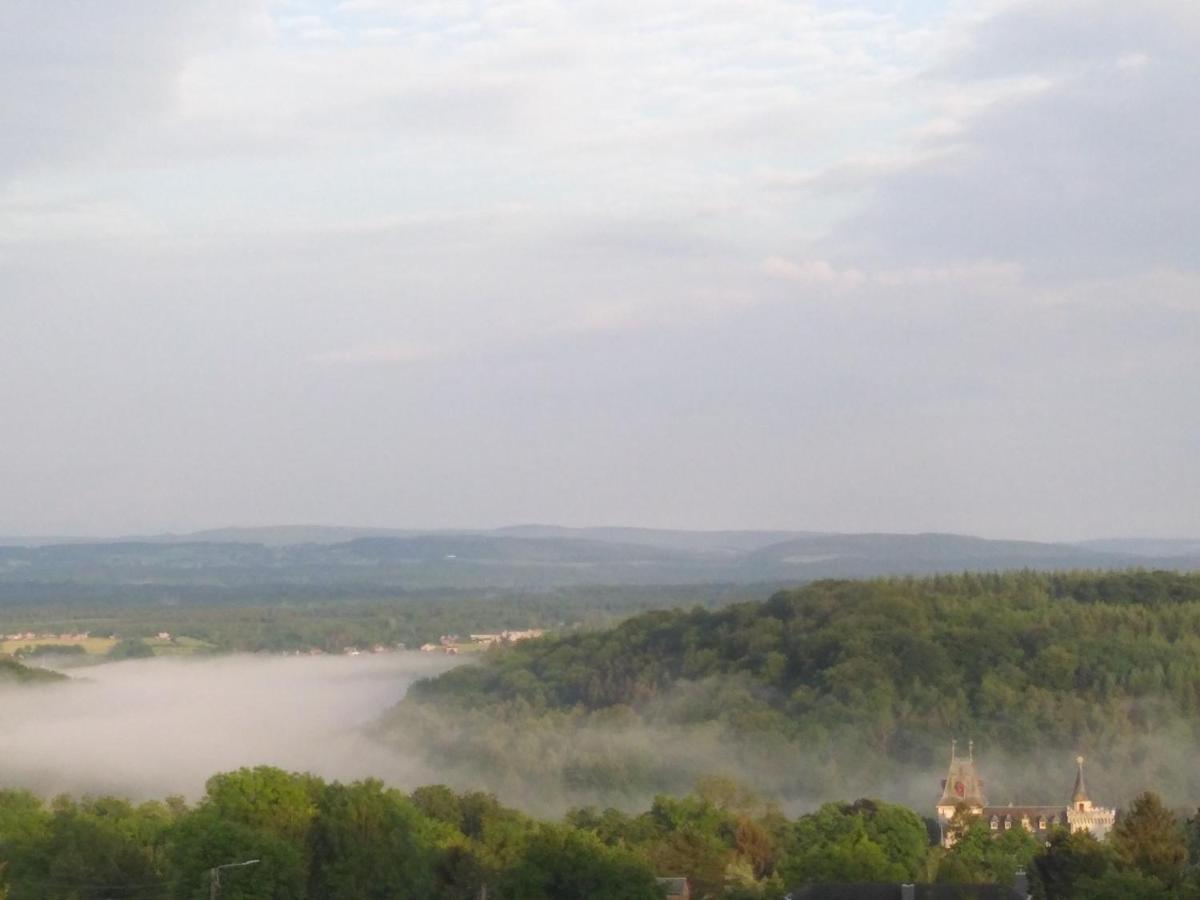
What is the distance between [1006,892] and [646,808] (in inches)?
2357

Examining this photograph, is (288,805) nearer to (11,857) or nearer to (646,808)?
(11,857)

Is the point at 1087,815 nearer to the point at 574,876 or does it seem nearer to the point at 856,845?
the point at 856,845

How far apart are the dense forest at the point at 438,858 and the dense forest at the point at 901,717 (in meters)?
46.8

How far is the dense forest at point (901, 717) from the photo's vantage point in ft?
530

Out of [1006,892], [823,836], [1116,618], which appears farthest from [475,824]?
[1116,618]

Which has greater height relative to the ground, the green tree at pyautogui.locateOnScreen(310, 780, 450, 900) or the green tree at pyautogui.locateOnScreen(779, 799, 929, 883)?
the green tree at pyautogui.locateOnScreen(310, 780, 450, 900)

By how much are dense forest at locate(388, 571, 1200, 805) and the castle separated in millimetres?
6732

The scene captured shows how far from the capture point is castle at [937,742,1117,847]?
13000 cm

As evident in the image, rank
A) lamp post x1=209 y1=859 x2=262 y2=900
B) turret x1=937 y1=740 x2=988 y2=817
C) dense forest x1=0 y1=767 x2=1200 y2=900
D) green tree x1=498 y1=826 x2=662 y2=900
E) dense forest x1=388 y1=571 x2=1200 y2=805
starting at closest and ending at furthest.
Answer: lamp post x1=209 y1=859 x2=262 y2=900, dense forest x1=0 y1=767 x2=1200 y2=900, green tree x1=498 y1=826 x2=662 y2=900, turret x1=937 y1=740 x2=988 y2=817, dense forest x1=388 y1=571 x2=1200 y2=805

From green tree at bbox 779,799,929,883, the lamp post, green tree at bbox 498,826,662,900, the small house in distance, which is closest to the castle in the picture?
green tree at bbox 779,799,929,883

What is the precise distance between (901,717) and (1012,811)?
4226cm

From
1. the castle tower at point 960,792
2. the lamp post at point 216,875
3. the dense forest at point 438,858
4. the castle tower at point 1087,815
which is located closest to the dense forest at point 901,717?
the castle tower at point 960,792

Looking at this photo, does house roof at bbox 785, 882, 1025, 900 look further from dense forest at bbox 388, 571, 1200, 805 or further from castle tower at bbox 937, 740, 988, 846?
dense forest at bbox 388, 571, 1200, 805

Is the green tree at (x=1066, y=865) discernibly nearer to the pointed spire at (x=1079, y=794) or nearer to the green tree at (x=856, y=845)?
the green tree at (x=856, y=845)
